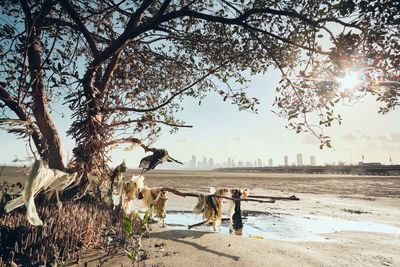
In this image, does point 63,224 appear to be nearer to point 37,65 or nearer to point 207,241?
point 207,241

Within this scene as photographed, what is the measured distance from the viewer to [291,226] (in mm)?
6539

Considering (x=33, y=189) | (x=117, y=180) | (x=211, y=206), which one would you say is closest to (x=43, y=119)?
(x=117, y=180)

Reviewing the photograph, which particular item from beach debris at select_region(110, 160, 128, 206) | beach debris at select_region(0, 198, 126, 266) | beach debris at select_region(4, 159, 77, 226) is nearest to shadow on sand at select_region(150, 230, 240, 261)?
beach debris at select_region(0, 198, 126, 266)

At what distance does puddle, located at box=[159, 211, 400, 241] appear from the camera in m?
5.48

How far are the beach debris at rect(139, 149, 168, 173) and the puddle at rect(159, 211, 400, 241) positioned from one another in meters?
2.89

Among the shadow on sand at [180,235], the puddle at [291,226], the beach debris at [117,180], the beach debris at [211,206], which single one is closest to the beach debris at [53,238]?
the beach debris at [117,180]

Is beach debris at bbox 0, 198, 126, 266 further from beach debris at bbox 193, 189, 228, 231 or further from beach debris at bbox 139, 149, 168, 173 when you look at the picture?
beach debris at bbox 193, 189, 228, 231

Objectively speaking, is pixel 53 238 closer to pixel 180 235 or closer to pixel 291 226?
pixel 180 235

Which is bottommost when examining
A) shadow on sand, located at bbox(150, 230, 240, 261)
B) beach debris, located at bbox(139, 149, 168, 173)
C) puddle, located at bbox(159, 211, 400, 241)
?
puddle, located at bbox(159, 211, 400, 241)

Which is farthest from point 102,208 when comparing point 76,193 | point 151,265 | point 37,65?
point 37,65

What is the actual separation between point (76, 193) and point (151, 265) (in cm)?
258

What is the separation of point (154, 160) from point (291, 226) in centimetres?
529

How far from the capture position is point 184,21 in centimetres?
607

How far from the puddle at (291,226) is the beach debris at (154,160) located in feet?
9.50
